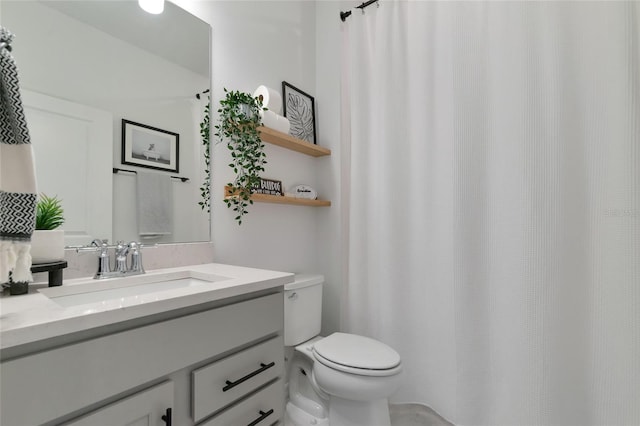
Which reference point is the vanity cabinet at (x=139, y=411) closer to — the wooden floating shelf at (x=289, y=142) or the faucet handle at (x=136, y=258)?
the faucet handle at (x=136, y=258)

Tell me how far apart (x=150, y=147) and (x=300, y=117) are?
992 mm

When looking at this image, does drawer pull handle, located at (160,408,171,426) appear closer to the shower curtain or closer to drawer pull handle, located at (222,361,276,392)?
drawer pull handle, located at (222,361,276,392)

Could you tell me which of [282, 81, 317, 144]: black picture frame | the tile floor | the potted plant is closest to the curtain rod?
[282, 81, 317, 144]: black picture frame

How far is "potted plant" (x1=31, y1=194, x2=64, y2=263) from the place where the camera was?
2.60 ft

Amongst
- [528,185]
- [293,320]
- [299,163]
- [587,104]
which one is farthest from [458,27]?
[293,320]

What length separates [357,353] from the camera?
51.5 inches

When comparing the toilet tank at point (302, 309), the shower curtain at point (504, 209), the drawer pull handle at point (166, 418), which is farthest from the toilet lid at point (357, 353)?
the drawer pull handle at point (166, 418)

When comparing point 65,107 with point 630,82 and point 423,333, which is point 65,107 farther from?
point 630,82

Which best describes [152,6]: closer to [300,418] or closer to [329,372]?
[329,372]

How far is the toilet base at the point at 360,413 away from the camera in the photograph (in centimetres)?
128

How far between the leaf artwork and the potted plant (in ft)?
4.09

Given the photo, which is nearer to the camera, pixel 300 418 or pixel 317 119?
pixel 300 418

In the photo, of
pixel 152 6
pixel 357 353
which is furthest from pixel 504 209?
pixel 152 6

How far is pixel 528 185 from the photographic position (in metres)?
1.30
